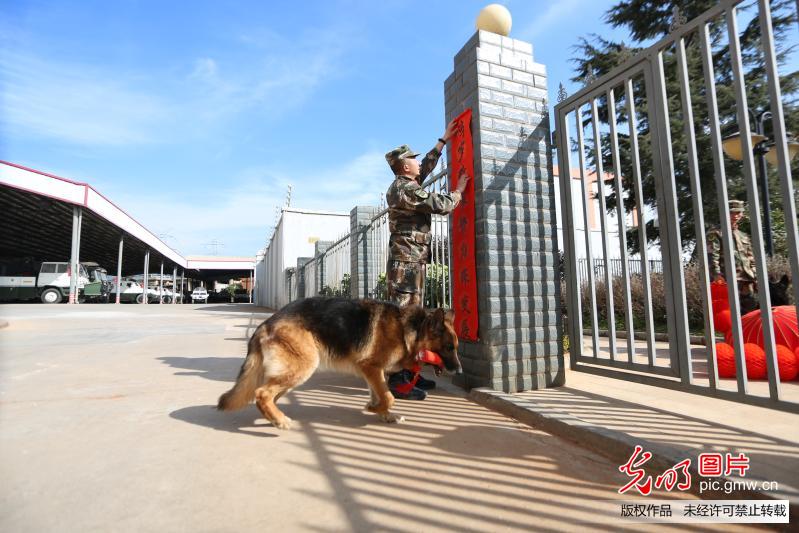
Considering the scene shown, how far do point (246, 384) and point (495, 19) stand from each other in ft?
12.5

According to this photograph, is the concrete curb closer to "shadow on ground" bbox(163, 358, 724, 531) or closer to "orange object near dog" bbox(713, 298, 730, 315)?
"shadow on ground" bbox(163, 358, 724, 531)

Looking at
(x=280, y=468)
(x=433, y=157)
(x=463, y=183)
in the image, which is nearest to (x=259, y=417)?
(x=280, y=468)

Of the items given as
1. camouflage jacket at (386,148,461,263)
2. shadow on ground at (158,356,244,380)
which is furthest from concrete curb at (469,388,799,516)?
shadow on ground at (158,356,244,380)

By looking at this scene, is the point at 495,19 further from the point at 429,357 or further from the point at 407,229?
the point at 429,357

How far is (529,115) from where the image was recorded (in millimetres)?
3697

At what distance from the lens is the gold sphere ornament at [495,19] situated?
3701 mm

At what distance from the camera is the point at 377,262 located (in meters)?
6.71

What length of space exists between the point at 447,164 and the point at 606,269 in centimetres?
191

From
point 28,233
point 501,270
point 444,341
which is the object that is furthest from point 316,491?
point 28,233

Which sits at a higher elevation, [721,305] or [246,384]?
[721,305]

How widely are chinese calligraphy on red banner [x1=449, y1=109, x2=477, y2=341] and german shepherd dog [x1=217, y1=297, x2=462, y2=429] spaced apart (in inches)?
26.7

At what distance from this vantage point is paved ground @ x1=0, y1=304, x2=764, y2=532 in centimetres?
156

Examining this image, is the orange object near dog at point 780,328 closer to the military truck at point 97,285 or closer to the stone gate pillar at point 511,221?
the stone gate pillar at point 511,221

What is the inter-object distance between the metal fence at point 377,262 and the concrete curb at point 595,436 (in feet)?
5.22
